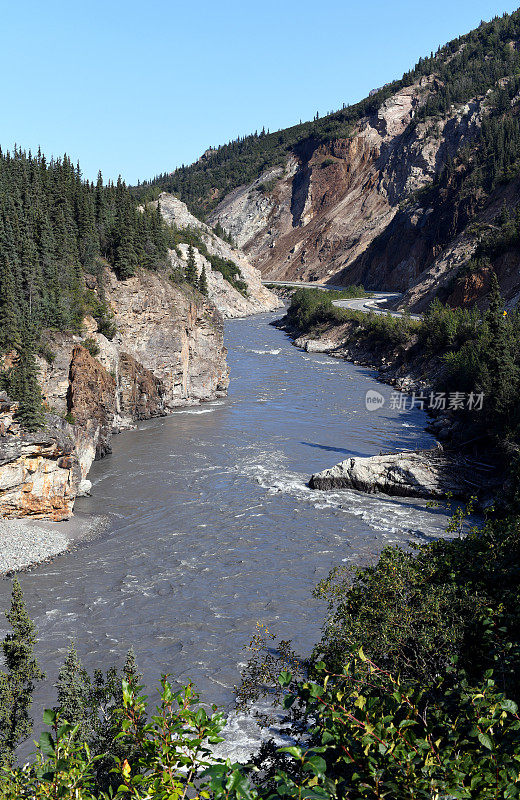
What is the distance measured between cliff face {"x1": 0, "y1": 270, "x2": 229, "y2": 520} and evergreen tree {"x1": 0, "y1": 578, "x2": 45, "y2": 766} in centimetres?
1451

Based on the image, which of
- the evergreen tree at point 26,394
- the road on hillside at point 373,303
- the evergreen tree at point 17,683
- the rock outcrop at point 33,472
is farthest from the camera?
the road on hillside at point 373,303

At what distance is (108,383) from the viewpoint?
4441 cm

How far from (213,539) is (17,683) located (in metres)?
14.0

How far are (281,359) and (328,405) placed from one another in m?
24.9

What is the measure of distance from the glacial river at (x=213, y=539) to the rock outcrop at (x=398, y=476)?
1026mm

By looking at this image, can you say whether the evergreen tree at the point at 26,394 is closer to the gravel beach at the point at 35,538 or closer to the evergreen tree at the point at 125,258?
the gravel beach at the point at 35,538

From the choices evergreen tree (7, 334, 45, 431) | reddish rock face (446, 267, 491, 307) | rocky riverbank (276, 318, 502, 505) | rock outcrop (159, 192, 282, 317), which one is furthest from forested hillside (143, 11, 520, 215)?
evergreen tree (7, 334, 45, 431)

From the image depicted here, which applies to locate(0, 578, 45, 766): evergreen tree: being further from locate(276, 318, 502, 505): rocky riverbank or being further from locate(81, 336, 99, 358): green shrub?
locate(81, 336, 99, 358): green shrub

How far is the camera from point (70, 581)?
24.0 meters

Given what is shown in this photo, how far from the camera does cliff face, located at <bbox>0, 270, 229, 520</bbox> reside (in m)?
29.3

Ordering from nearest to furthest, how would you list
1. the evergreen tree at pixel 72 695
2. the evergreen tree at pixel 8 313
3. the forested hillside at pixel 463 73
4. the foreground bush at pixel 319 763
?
the foreground bush at pixel 319 763 → the evergreen tree at pixel 72 695 → the evergreen tree at pixel 8 313 → the forested hillside at pixel 463 73

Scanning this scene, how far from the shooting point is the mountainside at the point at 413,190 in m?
84.1

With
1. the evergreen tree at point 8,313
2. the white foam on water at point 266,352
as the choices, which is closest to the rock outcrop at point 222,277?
the white foam on water at point 266,352

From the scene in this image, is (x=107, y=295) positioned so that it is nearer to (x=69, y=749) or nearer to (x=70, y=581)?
(x=70, y=581)
